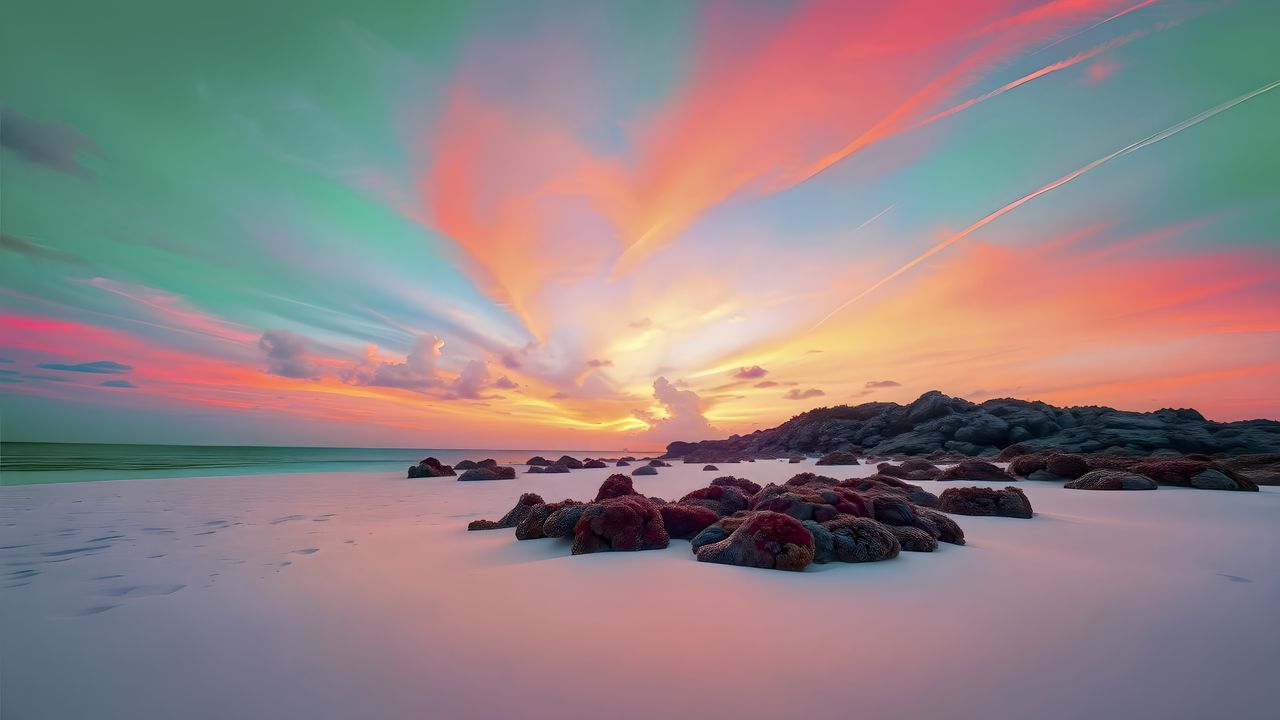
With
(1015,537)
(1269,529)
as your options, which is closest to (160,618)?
(1015,537)

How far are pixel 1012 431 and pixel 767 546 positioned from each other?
3442 cm

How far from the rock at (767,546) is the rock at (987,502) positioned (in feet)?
19.4

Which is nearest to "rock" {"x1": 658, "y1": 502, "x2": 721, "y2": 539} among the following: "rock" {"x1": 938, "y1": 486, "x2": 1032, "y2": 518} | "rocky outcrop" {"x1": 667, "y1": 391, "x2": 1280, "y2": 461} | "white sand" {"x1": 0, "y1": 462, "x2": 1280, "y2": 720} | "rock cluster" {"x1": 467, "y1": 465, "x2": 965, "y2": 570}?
"rock cluster" {"x1": 467, "y1": 465, "x2": 965, "y2": 570}

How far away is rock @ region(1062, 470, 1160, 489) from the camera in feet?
39.4

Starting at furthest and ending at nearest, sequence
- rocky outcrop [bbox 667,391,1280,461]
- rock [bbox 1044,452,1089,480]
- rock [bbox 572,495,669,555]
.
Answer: rocky outcrop [bbox 667,391,1280,461] → rock [bbox 1044,452,1089,480] → rock [bbox 572,495,669,555]

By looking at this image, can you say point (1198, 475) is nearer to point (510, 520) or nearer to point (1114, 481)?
point (1114, 481)

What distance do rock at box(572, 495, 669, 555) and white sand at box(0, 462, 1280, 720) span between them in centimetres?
26

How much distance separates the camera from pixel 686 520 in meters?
6.90

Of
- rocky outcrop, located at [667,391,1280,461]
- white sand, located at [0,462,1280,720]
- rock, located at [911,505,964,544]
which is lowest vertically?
white sand, located at [0,462,1280,720]

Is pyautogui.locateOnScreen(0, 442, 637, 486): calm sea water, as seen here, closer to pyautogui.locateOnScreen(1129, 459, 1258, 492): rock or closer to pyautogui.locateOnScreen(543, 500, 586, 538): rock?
pyautogui.locateOnScreen(543, 500, 586, 538): rock

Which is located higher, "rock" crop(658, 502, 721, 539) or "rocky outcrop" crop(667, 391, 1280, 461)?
"rocky outcrop" crop(667, 391, 1280, 461)

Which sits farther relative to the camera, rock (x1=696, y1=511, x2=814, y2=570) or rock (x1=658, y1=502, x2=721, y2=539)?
rock (x1=658, y1=502, x2=721, y2=539)

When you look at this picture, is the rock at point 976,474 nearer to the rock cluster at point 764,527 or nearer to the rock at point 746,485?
the rock at point 746,485

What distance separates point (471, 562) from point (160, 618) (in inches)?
105
